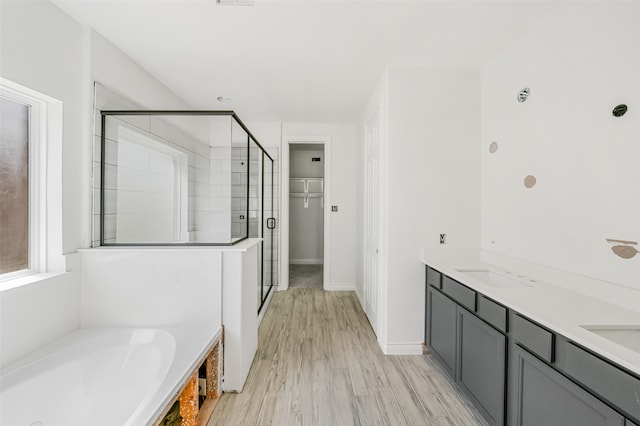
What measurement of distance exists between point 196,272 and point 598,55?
274cm

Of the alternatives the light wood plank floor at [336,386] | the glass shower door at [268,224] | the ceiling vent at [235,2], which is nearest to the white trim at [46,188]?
the ceiling vent at [235,2]

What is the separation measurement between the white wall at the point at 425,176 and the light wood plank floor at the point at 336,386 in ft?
1.00

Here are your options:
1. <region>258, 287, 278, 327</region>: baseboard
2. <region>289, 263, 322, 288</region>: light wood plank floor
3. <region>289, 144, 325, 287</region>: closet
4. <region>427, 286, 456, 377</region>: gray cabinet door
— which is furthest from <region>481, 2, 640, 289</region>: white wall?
<region>289, 144, 325, 287</region>: closet

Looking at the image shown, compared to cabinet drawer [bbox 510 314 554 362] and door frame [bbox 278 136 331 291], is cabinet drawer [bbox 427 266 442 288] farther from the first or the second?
door frame [bbox 278 136 331 291]

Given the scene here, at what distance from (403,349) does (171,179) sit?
255 centimetres

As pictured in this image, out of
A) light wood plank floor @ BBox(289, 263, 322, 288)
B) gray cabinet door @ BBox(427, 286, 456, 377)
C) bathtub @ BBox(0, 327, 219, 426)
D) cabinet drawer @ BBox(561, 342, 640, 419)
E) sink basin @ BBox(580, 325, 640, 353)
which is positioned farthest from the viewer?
light wood plank floor @ BBox(289, 263, 322, 288)

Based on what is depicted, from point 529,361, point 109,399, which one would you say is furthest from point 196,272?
point 529,361

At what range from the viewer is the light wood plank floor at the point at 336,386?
1.72 meters

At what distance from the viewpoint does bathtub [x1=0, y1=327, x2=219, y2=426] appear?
51.3 inches

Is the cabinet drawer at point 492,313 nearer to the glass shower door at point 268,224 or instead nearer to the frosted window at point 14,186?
the glass shower door at point 268,224

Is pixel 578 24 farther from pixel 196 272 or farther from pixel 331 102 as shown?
pixel 196 272

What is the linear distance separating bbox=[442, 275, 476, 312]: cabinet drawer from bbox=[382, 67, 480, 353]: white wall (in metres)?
0.38

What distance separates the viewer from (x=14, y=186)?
1.67 meters

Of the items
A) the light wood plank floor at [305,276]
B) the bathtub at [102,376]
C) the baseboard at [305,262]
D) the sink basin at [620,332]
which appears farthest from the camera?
the baseboard at [305,262]
